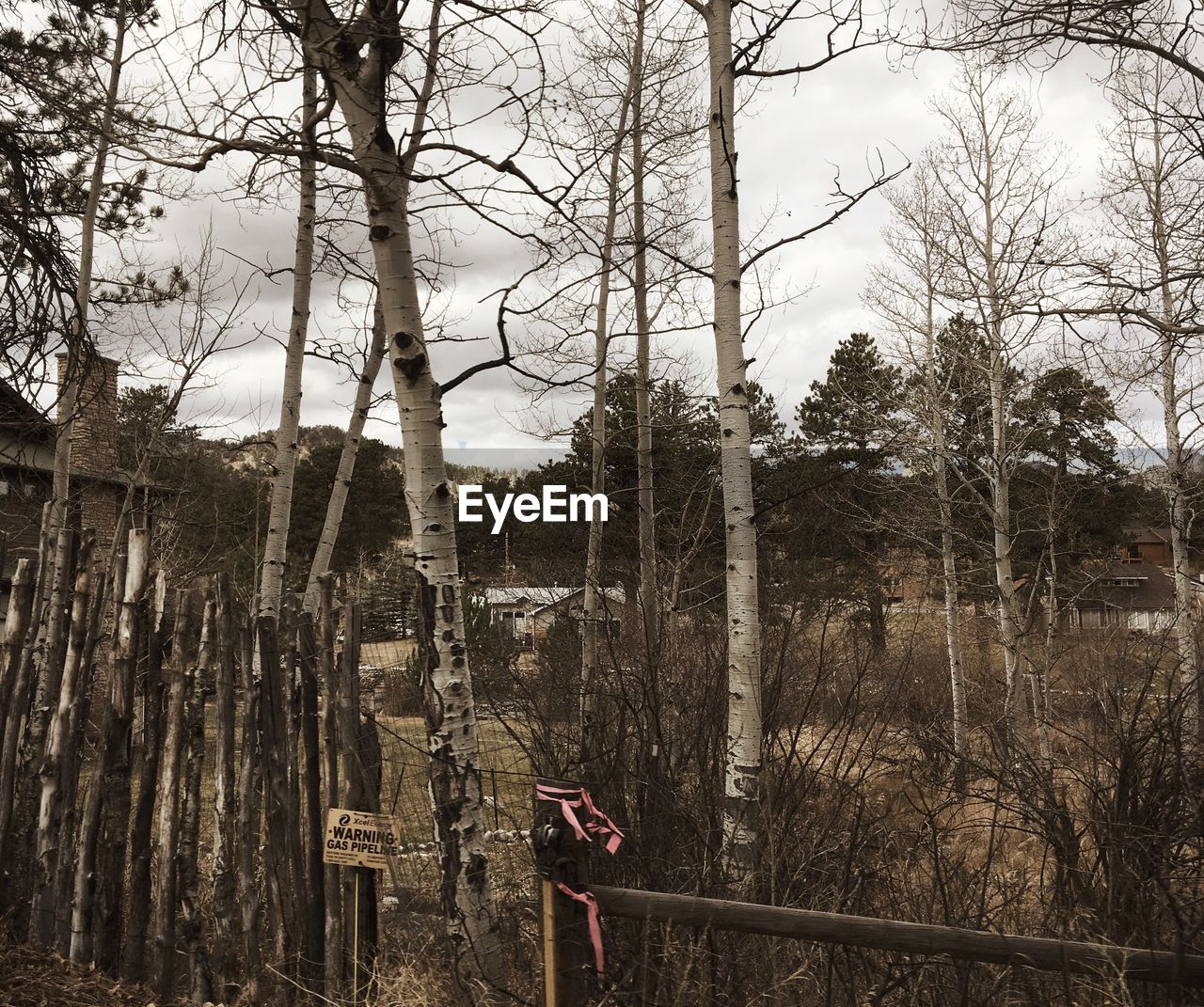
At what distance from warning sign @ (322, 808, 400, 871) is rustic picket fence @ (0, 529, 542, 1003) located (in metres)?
0.18

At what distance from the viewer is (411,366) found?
3.48m

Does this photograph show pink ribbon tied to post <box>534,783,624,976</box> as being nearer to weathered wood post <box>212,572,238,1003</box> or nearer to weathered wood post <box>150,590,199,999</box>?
weathered wood post <box>212,572,238,1003</box>

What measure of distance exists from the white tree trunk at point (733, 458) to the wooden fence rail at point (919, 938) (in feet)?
4.66

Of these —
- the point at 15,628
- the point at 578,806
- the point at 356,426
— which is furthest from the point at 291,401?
the point at 578,806

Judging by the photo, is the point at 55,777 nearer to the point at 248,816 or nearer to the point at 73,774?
the point at 73,774

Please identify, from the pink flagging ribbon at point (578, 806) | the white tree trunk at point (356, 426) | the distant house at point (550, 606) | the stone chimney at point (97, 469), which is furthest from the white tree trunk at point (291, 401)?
the stone chimney at point (97, 469)

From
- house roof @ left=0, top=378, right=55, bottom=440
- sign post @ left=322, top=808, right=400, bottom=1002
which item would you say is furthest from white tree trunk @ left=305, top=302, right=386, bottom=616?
sign post @ left=322, top=808, right=400, bottom=1002

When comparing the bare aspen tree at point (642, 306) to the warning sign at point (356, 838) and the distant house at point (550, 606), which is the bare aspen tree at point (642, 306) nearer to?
the distant house at point (550, 606)

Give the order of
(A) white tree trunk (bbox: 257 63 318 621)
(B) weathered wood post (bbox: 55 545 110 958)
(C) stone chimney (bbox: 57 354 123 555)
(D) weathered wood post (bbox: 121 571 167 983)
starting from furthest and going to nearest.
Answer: (C) stone chimney (bbox: 57 354 123 555)
(A) white tree trunk (bbox: 257 63 318 621)
(B) weathered wood post (bbox: 55 545 110 958)
(D) weathered wood post (bbox: 121 571 167 983)

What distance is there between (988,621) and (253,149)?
2027 cm

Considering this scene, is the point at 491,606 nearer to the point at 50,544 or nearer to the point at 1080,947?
the point at 50,544

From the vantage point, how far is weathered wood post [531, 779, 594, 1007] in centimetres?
282

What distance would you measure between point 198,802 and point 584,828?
204 centimetres

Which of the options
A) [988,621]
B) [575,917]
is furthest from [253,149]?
[988,621]
